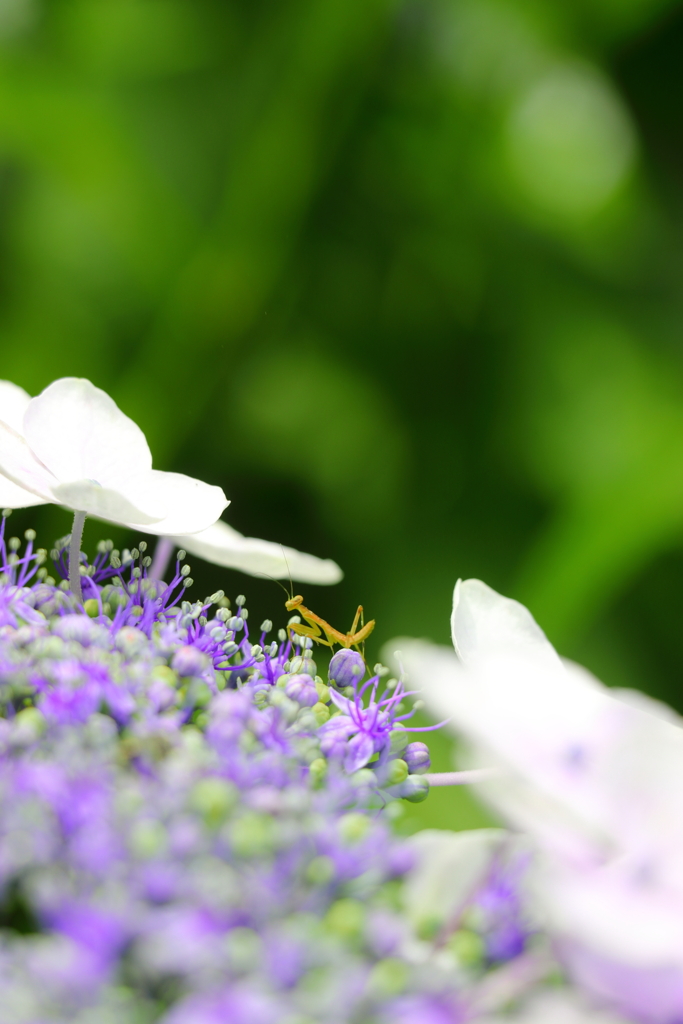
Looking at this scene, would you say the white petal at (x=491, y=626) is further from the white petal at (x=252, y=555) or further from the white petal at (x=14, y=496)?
the white petal at (x=14, y=496)

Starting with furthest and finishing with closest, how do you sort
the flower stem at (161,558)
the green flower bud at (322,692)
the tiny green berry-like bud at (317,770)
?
the flower stem at (161,558), the green flower bud at (322,692), the tiny green berry-like bud at (317,770)

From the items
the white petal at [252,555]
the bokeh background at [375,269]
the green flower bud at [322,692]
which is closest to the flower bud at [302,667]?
the green flower bud at [322,692]

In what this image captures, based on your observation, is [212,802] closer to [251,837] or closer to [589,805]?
[251,837]

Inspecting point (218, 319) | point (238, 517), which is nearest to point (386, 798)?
point (238, 517)

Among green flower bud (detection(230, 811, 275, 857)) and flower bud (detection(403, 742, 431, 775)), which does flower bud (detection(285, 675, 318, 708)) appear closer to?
flower bud (detection(403, 742, 431, 775))

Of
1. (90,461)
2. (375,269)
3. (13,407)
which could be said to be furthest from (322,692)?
(375,269)

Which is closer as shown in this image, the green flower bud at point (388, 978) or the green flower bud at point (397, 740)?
the green flower bud at point (388, 978)
